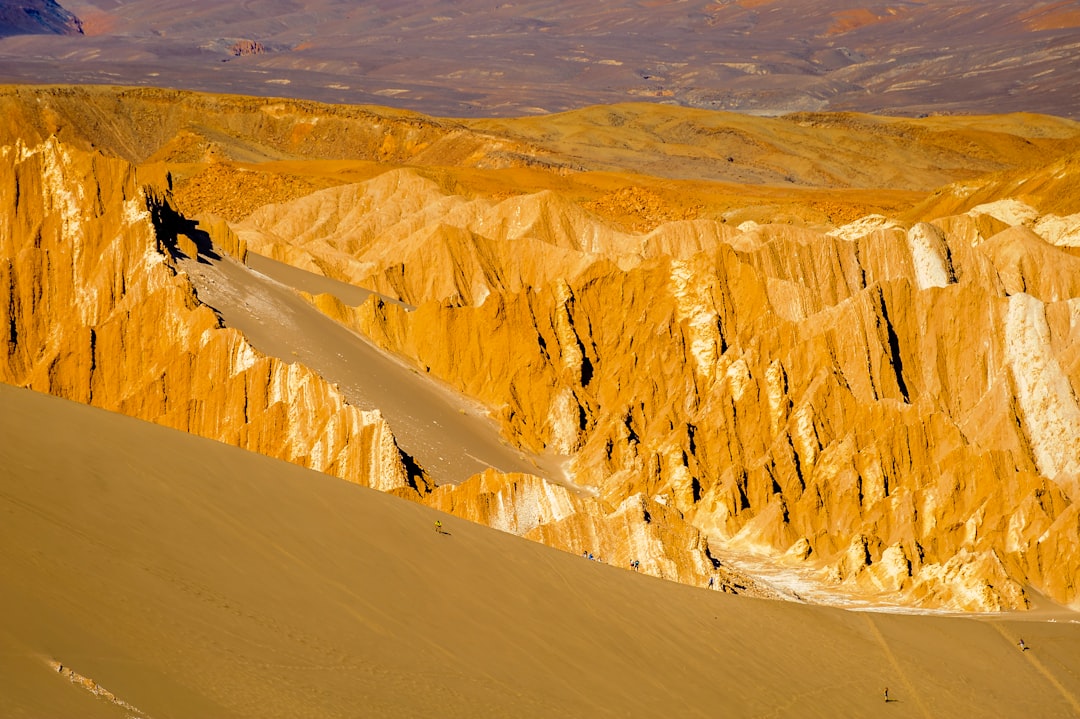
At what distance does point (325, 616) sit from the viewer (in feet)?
57.5

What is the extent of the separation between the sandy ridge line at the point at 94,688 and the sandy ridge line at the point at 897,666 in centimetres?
1641

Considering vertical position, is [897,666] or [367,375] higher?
[897,666]

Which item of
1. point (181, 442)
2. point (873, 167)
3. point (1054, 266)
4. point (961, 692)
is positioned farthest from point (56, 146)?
point (873, 167)

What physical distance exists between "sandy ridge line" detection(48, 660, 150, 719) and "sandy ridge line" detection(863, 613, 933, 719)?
1641 cm

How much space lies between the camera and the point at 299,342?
45.3 m

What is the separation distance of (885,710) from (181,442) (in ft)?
41.3

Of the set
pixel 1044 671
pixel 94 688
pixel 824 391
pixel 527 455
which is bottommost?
pixel 527 455

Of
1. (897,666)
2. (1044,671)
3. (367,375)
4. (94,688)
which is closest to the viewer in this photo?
(94,688)

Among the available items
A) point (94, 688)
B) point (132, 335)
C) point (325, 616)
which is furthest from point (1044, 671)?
point (132, 335)

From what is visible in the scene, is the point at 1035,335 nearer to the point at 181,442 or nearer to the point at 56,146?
the point at 56,146

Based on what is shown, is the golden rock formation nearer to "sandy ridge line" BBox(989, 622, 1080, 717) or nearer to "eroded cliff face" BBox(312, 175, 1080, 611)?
"eroded cliff face" BBox(312, 175, 1080, 611)

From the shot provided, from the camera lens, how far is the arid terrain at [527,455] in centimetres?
1688

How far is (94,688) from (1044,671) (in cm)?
2196

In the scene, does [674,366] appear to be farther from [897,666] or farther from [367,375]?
[897,666]
